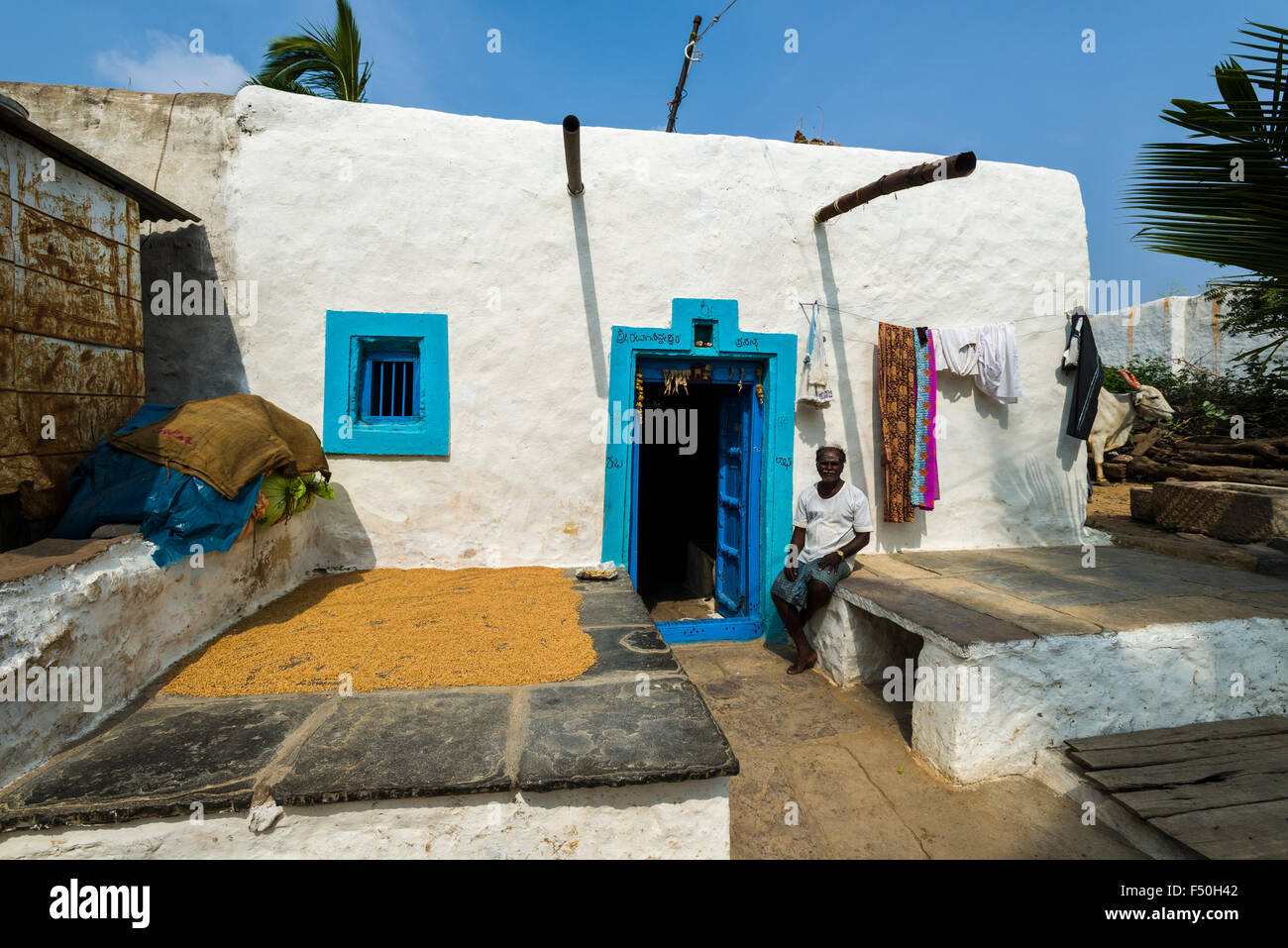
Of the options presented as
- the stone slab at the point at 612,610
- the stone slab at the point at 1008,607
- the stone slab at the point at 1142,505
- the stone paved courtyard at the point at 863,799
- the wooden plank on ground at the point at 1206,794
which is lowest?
the stone paved courtyard at the point at 863,799

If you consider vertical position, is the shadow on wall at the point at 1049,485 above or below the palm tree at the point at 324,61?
below

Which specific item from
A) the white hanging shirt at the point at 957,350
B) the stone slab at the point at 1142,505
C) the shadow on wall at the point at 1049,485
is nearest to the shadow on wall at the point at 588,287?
the white hanging shirt at the point at 957,350

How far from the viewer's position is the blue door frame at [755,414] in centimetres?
486

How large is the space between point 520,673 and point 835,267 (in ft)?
13.6

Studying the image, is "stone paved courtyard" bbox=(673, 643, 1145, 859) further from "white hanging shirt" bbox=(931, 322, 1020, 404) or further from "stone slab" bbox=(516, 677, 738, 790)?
"white hanging shirt" bbox=(931, 322, 1020, 404)

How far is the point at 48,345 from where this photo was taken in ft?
9.40

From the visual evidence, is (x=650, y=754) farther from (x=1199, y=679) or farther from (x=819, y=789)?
(x=1199, y=679)

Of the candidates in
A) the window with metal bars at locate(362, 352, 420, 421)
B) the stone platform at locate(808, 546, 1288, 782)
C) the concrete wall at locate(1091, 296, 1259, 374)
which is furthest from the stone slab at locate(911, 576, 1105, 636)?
the concrete wall at locate(1091, 296, 1259, 374)

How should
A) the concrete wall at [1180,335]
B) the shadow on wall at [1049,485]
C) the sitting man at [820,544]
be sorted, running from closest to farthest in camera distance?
1. the sitting man at [820,544]
2. the shadow on wall at [1049,485]
3. the concrete wall at [1180,335]

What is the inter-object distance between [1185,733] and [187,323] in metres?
6.78

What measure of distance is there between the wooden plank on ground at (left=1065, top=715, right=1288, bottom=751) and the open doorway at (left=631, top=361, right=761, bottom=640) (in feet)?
8.05

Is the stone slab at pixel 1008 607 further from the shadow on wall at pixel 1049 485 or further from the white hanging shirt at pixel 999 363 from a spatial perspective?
the white hanging shirt at pixel 999 363

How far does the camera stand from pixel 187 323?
436cm
